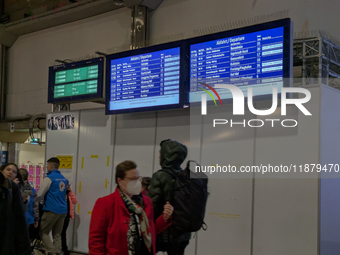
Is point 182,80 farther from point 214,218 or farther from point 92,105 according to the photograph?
point 92,105

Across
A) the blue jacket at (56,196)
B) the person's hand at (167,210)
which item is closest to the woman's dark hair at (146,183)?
the person's hand at (167,210)

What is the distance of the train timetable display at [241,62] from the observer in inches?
200

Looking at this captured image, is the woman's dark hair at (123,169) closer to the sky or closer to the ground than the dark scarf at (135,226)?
closer to the sky

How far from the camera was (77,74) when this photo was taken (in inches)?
285

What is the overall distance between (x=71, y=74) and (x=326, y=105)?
4.51 meters

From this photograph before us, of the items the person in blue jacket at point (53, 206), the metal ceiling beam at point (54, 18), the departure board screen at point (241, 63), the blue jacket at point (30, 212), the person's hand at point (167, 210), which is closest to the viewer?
the person's hand at point (167, 210)

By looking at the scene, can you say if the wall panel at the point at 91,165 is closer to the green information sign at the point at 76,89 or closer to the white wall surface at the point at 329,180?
the green information sign at the point at 76,89

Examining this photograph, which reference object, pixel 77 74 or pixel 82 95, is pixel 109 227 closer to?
pixel 82 95

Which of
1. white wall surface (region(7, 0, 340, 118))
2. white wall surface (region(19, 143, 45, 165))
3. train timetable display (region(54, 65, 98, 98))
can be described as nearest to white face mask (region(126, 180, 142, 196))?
white wall surface (region(7, 0, 340, 118))

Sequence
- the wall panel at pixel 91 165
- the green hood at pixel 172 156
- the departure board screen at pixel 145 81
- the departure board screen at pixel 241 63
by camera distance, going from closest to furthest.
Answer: the green hood at pixel 172 156
the departure board screen at pixel 241 63
the departure board screen at pixel 145 81
the wall panel at pixel 91 165

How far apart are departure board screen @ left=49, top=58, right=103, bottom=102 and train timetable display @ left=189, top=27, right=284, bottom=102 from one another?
1942mm

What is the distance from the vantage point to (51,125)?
788cm

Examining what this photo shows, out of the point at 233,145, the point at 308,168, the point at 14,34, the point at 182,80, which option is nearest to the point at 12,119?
the point at 14,34

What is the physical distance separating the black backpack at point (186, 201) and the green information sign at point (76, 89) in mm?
2825
